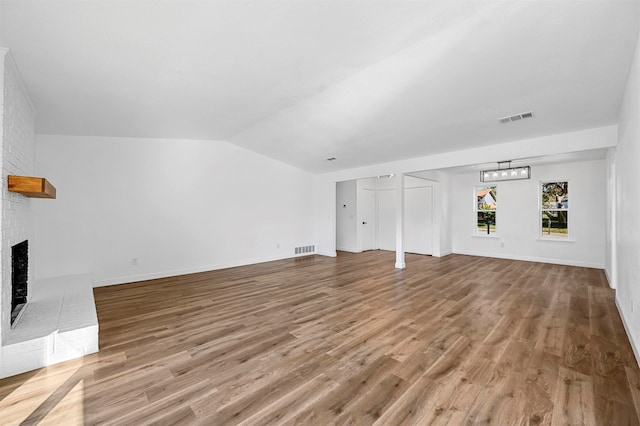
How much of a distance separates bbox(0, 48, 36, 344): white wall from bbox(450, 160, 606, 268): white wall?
916 cm

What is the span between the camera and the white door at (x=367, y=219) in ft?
30.1

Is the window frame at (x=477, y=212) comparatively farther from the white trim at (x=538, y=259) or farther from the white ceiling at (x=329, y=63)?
the white ceiling at (x=329, y=63)

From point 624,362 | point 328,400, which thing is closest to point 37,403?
point 328,400

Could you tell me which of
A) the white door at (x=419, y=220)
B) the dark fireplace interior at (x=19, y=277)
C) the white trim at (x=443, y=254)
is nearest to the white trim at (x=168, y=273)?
the dark fireplace interior at (x=19, y=277)

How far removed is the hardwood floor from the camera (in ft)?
6.03

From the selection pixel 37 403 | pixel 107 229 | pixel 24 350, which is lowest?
pixel 37 403

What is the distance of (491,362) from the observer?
2432 mm

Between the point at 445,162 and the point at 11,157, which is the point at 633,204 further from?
the point at 11,157

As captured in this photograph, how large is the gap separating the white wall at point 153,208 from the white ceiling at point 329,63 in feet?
2.20

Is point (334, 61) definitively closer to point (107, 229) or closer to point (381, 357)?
point (381, 357)

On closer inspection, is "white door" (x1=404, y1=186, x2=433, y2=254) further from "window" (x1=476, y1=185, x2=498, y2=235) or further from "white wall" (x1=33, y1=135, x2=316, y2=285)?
"white wall" (x1=33, y1=135, x2=316, y2=285)

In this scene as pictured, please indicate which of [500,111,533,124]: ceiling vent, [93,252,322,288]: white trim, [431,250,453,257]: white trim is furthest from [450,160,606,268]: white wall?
[93,252,322,288]: white trim

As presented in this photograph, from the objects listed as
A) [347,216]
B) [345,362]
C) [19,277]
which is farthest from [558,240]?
[19,277]

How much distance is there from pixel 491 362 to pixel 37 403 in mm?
3504
